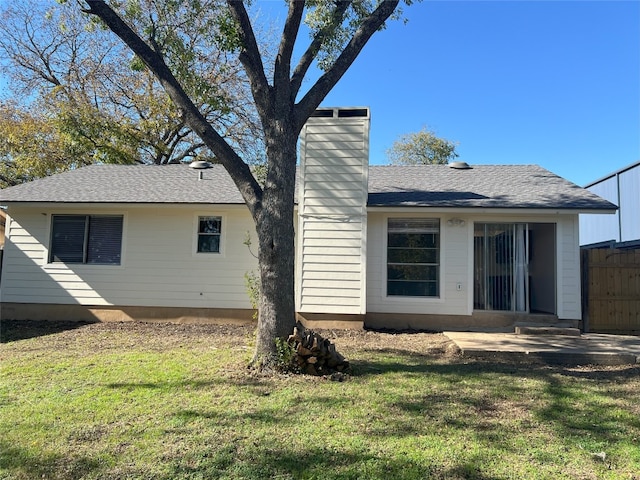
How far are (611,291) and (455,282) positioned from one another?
3363mm

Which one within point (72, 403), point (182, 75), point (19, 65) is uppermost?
point (19, 65)

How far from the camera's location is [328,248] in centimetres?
907

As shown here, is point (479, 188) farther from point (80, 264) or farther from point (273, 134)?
point (80, 264)

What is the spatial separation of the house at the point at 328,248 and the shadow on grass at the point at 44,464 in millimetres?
5914

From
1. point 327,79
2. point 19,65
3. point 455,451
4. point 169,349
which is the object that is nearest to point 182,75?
point 327,79

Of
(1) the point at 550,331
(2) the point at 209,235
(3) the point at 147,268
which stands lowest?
(1) the point at 550,331

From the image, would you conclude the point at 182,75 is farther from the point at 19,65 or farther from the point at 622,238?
the point at 19,65

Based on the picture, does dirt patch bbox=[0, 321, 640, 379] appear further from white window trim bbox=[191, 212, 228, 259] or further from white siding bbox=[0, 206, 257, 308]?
white window trim bbox=[191, 212, 228, 259]

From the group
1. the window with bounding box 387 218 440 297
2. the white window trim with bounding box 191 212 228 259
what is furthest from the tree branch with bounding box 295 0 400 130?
the white window trim with bounding box 191 212 228 259

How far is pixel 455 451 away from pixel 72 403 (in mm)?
3868

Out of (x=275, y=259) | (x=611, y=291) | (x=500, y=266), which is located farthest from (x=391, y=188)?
(x=275, y=259)

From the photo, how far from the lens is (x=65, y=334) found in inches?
335

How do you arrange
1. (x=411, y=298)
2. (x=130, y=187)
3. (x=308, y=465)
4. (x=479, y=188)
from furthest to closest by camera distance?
(x=130, y=187) < (x=479, y=188) < (x=411, y=298) < (x=308, y=465)

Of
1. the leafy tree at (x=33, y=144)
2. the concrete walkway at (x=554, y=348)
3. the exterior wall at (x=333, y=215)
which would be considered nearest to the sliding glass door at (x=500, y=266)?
the concrete walkway at (x=554, y=348)
